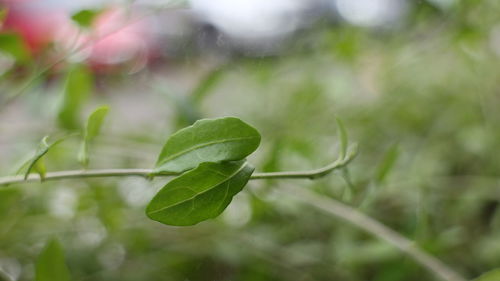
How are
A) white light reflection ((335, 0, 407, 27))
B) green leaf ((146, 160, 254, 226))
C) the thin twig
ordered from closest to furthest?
1. green leaf ((146, 160, 254, 226))
2. the thin twig
3. white light reflection ((335, 0, 407, 27))

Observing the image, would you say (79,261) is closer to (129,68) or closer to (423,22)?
(129,68)

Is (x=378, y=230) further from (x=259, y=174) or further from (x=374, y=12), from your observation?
(x=374, y=12)

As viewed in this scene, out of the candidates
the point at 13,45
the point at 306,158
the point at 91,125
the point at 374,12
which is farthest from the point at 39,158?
the point at 374,12

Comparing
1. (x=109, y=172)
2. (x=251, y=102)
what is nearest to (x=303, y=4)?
(x=251, y=102)

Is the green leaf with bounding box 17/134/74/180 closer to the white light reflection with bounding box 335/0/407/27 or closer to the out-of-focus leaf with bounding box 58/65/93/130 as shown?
the out-of-focus leaf with bounding box 58/65/93/130

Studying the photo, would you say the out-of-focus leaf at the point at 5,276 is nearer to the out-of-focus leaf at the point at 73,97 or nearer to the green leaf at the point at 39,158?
the green leaf at the point at 39,158

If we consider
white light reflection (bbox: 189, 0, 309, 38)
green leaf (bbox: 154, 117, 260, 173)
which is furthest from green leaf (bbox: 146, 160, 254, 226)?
white light reflection (bbox: 189, 0, 309, 38)

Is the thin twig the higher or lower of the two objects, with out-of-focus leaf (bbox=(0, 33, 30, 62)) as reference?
lower

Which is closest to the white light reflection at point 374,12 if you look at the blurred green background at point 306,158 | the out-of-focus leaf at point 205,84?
the blurred green background at point 306,158
